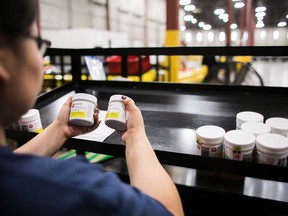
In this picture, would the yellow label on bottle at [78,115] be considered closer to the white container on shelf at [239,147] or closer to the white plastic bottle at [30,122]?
the white plastic bottle at [30,122]

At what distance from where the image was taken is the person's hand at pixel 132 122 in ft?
2.70

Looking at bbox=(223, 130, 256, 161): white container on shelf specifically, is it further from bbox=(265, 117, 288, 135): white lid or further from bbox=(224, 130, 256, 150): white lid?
bbox=(265, 117, 288, 135): white lid

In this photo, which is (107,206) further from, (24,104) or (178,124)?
(178,124)

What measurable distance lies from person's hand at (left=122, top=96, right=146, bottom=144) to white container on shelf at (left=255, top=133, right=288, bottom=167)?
1.18 feet

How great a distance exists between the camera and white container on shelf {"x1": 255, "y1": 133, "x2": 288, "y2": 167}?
72 cm

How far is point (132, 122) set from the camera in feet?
2.76

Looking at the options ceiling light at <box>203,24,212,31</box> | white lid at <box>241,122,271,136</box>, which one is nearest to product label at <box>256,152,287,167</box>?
white lid at <box>241,122,271,136</box>

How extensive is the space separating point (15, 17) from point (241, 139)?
0.68 m

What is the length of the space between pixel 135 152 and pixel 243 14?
11.8 m

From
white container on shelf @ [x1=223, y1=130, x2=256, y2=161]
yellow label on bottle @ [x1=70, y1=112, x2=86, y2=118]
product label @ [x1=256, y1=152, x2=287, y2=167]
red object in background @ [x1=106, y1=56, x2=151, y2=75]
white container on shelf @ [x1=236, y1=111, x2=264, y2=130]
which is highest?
red object in background @ [x1=106, y1=56, x2=151, y2=75]

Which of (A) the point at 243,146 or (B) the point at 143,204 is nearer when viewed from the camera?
(B) the point at 143,204

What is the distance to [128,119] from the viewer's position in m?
0.85

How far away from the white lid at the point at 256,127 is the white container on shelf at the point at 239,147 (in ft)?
0.20

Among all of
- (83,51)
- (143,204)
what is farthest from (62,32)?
(143,204)
